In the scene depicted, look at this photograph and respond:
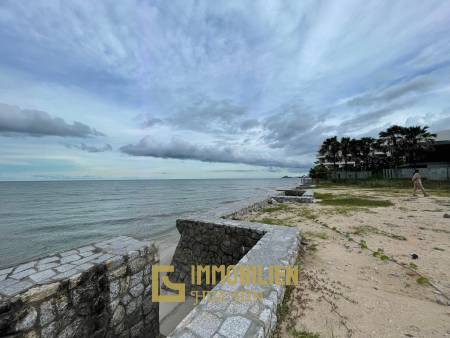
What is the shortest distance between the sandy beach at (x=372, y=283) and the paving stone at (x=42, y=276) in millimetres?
2970

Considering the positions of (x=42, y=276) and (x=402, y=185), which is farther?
(x=402, y=185)

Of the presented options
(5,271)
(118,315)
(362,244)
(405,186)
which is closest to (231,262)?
(118,315)

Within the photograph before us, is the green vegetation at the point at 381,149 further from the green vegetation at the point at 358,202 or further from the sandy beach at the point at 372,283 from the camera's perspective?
the sandy beach at the point at 372,283

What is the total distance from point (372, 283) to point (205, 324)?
3065 millimetres

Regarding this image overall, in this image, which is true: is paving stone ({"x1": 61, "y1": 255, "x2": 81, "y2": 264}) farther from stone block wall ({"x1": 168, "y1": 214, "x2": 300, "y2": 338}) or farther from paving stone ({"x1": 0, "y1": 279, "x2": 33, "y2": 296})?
stone block wall ({"x1": 168, "y1": 214, "x2": 300, "y2": 338})

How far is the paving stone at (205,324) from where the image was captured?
1918 mm

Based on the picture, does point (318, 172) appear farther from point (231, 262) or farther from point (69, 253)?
point (69, 253)

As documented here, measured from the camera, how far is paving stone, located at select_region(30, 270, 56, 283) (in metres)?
2.44

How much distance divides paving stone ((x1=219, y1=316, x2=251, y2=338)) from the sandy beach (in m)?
0.57

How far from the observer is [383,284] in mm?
3340

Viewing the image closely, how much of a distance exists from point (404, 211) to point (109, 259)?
37.1 ft

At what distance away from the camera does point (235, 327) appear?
197 cm

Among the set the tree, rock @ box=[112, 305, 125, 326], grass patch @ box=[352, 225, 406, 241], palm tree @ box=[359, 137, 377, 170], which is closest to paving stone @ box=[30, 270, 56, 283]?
rock @ box=[112, 305, 125, 326]

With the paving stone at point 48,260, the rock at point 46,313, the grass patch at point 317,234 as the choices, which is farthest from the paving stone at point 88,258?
the grass patch at point 317,234
